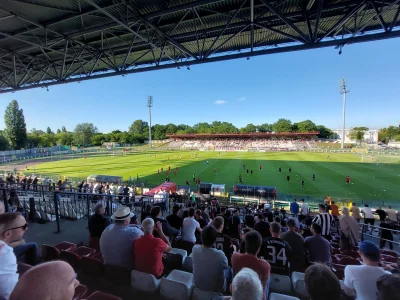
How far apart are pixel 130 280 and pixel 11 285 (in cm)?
144

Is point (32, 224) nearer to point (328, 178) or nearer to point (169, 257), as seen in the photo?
point (169, 257)

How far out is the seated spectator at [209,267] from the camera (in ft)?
9.21

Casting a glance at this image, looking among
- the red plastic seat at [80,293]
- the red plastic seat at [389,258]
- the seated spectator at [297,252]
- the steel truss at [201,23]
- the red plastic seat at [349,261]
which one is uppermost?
the steel truss at [201,23]

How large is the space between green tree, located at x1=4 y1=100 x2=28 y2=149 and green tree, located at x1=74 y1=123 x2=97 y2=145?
34.1 metres

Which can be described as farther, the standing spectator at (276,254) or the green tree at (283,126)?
the green tree at (283,126)

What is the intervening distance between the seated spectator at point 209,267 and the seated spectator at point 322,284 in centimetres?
145

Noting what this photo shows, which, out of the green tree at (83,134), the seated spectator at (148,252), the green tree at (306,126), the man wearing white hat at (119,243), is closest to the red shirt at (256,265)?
the seated spectator at (148,252)

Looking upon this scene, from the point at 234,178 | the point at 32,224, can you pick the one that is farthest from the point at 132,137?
the point at 32,224

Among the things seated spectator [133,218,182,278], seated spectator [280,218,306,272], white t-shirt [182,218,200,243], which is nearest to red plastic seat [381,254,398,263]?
seated spectator [280,218,306,272]

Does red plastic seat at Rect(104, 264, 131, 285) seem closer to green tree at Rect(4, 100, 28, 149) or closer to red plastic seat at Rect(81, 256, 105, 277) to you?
red plastic seat at Rect(81, 256, 105, 277)

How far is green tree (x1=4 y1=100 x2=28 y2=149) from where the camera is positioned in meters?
59.8

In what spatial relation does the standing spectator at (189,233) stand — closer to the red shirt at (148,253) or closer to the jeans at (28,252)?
the red shirt at (148,253)

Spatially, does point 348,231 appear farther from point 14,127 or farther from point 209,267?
point 14,127

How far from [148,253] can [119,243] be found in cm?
49
